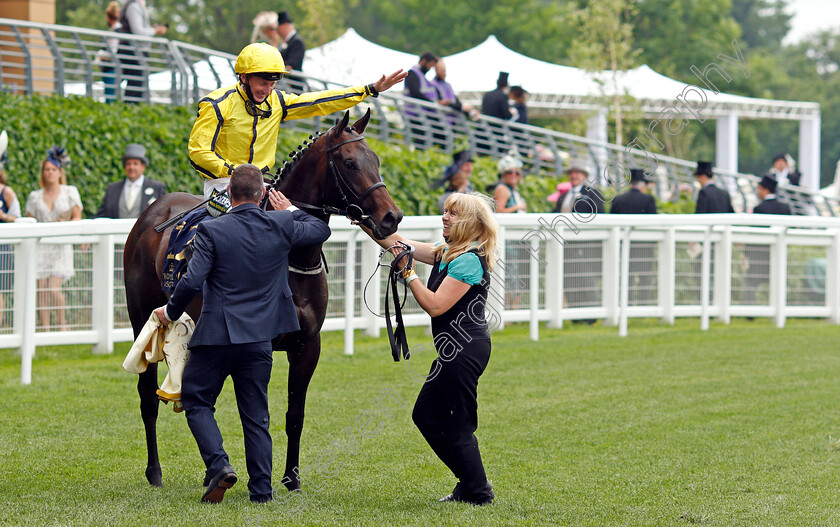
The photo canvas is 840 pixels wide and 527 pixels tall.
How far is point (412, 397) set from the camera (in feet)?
25.7

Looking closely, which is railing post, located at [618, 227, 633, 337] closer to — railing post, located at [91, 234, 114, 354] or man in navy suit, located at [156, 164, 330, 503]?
railing post, located at [91, 234, 114, 354]

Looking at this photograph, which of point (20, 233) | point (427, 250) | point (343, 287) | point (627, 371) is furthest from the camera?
point (343, 287)

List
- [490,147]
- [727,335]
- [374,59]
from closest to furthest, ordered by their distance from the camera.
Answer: [727,335]
[490,147]
[374,59]

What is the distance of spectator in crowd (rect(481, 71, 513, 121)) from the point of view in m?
16.0

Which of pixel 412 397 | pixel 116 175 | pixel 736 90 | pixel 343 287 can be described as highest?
pixel 736 90

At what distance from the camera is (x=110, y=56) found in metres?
12.9

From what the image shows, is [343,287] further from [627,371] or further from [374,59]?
[374,59]

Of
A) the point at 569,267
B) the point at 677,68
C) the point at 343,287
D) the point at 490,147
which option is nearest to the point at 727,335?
the point at 569,267

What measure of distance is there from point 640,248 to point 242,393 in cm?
771

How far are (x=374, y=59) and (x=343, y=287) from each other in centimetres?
1469

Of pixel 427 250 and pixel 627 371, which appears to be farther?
pixel 627 371

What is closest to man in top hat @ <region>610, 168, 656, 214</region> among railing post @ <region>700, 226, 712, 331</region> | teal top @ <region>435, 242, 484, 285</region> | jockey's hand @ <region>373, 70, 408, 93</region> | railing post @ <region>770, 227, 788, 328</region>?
railing post @ <region>700, 226, 712, 331</region>

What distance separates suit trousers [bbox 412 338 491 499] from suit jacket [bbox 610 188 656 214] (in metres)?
7.16

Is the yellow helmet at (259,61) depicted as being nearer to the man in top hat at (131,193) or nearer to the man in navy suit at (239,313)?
the man in navy suit at (239,313)
